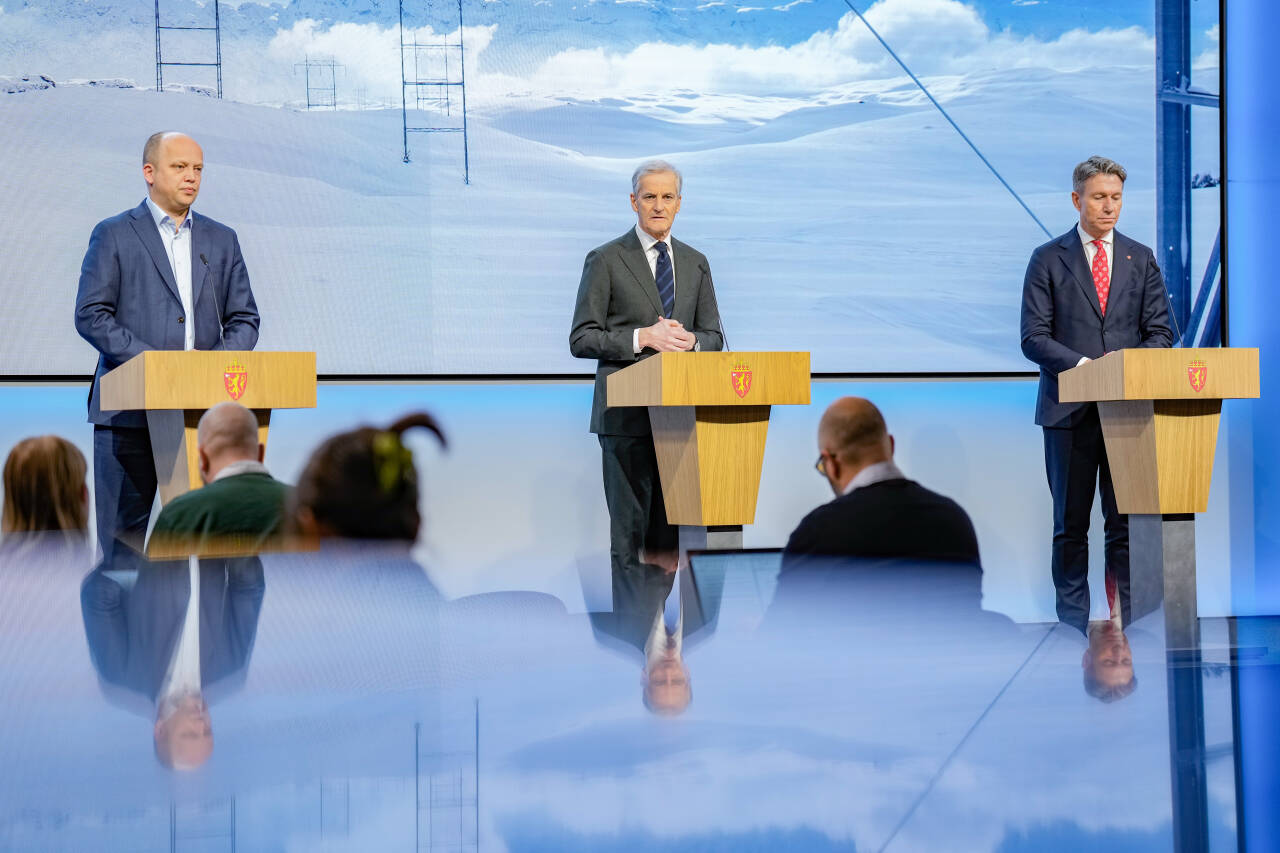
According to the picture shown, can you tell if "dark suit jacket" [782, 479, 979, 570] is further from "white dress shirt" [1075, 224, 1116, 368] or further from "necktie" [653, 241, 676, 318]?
"white dress shirt" [1075, 224, 1116, 368]

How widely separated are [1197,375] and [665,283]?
1467 millimetres

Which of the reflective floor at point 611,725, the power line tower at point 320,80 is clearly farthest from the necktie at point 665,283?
the power line tower at point 320,80

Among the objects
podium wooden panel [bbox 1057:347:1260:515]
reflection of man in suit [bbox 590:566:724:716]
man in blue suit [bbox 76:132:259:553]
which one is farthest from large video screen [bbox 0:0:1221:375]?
reflection of man in suit [bbox 590:566:724:716]

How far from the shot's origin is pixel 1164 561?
3.00 metres

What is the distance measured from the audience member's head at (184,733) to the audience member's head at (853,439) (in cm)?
109

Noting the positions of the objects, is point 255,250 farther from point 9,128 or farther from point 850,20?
point 850,20

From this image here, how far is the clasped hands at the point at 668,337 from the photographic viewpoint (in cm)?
340

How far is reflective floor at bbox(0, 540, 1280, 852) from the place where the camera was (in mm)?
1537

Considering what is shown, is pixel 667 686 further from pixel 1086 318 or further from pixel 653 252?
pixel 1086 318

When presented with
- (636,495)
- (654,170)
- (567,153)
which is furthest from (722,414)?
(567,153)

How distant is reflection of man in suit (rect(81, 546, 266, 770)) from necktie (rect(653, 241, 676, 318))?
1.57 m

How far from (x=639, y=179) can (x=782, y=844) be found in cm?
239

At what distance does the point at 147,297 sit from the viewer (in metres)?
3.25

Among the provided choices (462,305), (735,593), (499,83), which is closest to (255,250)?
(462,305)
